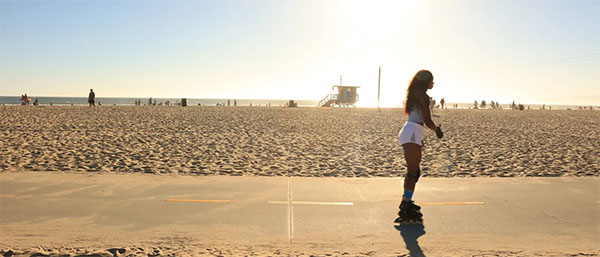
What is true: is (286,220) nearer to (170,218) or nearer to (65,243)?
(170,218)

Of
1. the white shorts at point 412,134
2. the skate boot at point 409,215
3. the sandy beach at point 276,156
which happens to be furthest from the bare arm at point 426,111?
the sandy beach at point 276,156

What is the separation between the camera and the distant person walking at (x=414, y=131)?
4883mm

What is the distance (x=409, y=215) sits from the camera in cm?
484

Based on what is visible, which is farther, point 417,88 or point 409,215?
point 417,88

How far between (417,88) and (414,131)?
0.53 meters

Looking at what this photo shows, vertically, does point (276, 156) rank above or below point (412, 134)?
below

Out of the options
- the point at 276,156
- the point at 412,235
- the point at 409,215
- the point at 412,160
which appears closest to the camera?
the point at 412,235

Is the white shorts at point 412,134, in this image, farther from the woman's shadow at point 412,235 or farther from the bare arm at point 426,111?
the woman's shadow at point 412,235

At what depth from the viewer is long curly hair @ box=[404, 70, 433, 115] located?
16.4 ft

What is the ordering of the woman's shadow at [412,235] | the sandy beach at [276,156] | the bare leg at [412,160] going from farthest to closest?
the sandy beach at [276,156]
the bare leg at [412,160]
the woman's shadow at [412,235]

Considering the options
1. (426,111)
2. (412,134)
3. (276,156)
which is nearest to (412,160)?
(412,134)

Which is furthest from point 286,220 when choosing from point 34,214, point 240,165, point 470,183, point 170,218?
point 240,165

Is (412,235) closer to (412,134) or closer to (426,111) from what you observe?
(412,134)

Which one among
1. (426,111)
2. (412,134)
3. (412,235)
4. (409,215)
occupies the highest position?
(426,111)
